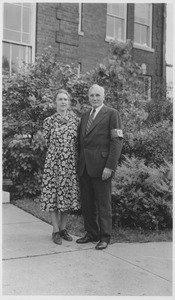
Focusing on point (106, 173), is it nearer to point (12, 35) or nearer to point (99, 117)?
point (99, 117)

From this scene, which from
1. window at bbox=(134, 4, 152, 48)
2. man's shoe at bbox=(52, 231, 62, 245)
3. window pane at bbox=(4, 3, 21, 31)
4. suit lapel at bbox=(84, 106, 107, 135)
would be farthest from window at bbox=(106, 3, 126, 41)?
man's shoe at bbox=(52, 231, 62, 245)

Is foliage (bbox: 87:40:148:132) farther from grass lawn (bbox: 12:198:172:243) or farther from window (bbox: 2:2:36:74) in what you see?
grass lawn (bbox: 12:198:172:243)

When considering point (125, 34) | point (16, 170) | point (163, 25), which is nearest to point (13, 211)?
point (16, 170)

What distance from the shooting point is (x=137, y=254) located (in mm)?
4223

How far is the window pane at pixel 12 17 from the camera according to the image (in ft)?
33.2

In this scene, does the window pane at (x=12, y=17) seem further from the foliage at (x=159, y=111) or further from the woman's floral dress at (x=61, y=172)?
the woman's floral dress at (x=61, y=172)

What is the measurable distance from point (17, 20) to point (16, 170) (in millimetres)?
4877

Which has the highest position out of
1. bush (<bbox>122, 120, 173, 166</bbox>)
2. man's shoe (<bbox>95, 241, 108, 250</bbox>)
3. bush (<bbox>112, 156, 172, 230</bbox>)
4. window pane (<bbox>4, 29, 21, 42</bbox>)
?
window pane (<bbox>4, 29, 21, 42</bbox>)

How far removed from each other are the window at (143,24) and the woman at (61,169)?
10.6m

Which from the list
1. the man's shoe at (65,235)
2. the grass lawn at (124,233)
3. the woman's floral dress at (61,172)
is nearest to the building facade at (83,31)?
the grass lawn at (124,233)

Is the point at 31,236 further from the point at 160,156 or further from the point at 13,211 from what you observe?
the point at 160,156

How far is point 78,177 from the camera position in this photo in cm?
461

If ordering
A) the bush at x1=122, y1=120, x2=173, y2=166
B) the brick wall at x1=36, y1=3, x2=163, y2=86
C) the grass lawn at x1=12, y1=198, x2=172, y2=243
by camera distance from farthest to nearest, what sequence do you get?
the brick wall at x1=36, y1=3, x2=163, y2=86 → the bush at x1=122, y1=120, x2=173, y2=166 → the grass lawn at x1=12, y1=198, x2=172, y2=243

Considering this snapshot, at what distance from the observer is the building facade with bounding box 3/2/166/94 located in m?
10.2
